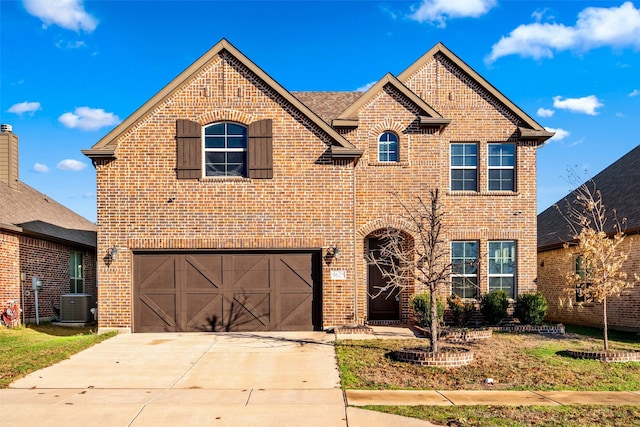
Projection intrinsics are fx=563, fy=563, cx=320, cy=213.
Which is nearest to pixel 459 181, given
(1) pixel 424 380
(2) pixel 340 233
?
(2) pixel 340 233

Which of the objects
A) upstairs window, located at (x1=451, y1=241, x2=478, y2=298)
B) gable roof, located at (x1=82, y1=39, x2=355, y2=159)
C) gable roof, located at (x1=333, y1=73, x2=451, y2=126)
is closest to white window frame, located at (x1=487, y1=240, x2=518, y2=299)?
upstairs window, located at (x1=451, y1=241, x2=478, y2=298)

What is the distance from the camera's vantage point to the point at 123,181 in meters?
15.1

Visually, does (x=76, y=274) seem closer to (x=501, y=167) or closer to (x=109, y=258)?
(x=109, y=258)

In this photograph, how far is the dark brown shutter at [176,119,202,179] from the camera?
49.6ft

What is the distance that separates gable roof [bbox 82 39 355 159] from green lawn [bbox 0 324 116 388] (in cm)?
520

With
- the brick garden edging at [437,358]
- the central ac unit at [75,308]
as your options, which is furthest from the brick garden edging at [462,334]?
the central ac unit at [75,308]

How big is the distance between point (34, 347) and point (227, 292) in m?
4.76

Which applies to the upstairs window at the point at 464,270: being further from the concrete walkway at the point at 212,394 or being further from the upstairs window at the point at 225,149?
→ the upstairs window at the point at 225,149

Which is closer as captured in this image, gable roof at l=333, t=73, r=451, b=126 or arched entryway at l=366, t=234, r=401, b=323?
gable roof at l=333, t=73, r=451, b=126

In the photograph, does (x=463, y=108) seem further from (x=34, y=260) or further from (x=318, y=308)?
(x=34, y=260)

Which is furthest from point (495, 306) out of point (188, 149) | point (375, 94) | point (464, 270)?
point (188, 149)

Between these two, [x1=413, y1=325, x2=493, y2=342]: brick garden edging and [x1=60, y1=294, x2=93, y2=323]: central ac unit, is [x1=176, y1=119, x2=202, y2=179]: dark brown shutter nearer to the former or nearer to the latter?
[x1=60, y1=294, x2=93, y2=323]: central ac unit

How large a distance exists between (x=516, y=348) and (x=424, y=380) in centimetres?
403

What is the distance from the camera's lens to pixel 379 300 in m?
17.5
